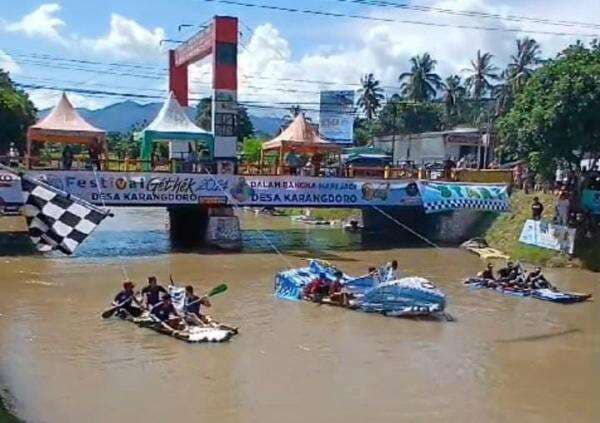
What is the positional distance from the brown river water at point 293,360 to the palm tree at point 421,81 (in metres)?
77.0

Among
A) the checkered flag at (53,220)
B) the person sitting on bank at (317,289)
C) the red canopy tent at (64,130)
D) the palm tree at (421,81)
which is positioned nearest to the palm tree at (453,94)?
the palm tree at (421,81)

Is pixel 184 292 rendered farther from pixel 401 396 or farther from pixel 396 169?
pixel 396 169

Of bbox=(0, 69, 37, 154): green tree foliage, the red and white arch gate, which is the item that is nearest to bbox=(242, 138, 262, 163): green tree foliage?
bbox=(0, 69, 37, 154): green tree foliage

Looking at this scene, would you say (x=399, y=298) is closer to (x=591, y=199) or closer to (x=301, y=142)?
(x=591, y=199)

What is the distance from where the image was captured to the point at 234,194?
129ft

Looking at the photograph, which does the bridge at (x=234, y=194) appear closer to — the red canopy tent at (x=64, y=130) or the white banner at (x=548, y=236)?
the red canopy tent at (x=64, y=130)

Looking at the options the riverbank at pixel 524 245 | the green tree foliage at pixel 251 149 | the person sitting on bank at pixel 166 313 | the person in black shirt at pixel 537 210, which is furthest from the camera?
the green tree foliage at pixel 251 149

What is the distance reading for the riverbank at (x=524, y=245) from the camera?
34562 mm

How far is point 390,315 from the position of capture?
2431cm

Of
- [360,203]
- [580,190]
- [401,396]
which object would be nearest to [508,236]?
[580,190]

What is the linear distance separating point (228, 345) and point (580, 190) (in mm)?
22231

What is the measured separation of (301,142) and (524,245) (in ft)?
51.3

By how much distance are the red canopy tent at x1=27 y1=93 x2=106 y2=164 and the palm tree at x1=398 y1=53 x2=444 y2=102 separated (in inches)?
2808

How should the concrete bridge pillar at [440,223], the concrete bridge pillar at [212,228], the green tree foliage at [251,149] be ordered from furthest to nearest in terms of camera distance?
the green tree foliage at [251,149] → the concrete bridge pillar at [440,223] → the concrete bridge pillar at [212,228]
